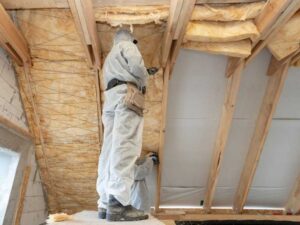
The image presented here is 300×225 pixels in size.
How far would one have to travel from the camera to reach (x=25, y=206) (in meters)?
3.33

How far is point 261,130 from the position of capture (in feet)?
11.3

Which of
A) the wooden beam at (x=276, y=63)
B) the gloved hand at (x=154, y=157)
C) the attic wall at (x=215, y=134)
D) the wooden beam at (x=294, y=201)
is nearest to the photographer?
the wooden beam at (x=276, y=63)

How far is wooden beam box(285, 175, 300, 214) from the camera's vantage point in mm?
4062

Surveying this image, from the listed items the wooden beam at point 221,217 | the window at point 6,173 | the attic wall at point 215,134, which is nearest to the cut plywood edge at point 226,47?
the attic wall at point 215,134

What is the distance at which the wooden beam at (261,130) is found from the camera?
313cm

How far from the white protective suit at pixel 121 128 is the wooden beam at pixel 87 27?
22 centimetres

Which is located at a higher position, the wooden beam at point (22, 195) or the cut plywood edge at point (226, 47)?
the cut plywood edge at point (226, 47)

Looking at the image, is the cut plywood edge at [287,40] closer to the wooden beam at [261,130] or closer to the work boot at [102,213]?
the wooden beam at [261,130]

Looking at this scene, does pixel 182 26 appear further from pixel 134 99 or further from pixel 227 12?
pixel 134 99

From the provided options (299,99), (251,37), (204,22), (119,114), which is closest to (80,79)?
(119,114)

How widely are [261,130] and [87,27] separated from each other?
2129mm

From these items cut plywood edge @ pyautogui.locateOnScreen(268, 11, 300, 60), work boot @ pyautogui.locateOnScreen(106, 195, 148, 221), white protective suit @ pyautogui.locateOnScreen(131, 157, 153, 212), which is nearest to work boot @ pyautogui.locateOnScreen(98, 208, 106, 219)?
work boot @ pyautogui.locateOnScreen(106, 195, 148, 221)

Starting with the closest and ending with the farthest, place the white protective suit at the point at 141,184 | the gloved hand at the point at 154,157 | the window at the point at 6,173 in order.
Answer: the window at the point at 6,173 < the white protective suit at the point at 141,184 < the gloved hand at the point at 154,157

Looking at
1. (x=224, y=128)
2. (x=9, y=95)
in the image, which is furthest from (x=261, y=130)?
(x=9, y=95)
